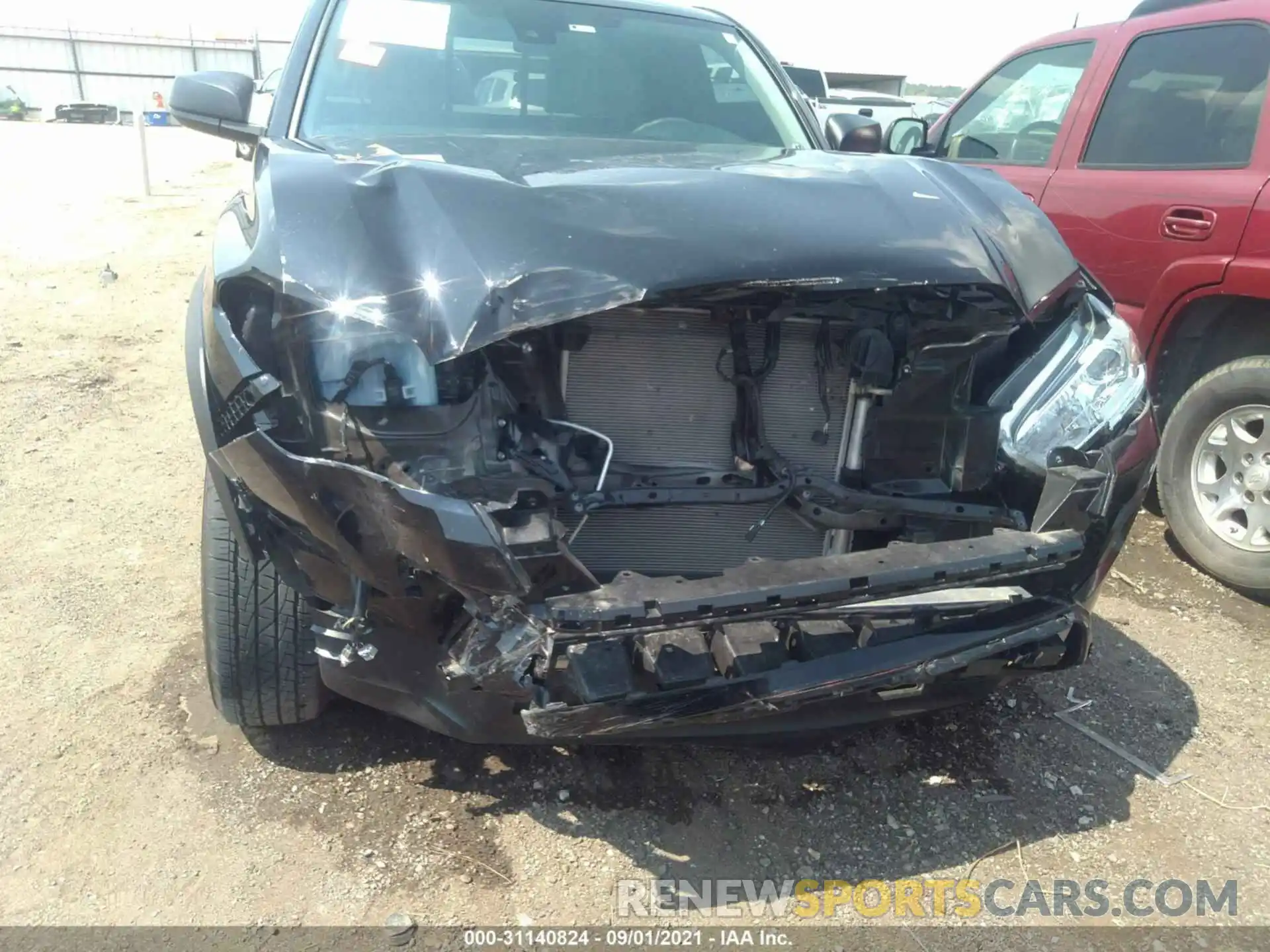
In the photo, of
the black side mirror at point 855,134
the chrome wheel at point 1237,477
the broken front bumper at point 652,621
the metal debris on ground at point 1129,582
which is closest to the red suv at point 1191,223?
the chrome wheel at point 1237,477

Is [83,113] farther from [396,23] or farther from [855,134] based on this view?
[855,134]

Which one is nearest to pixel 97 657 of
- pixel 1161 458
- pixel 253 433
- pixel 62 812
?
pixel 62 812

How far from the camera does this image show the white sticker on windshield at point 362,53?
286 centimetres

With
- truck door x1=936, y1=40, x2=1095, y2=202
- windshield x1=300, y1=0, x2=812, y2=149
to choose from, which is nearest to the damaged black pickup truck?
windshield x1=300, y1=0, x2=812, y2=149

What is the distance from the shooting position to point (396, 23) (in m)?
2.99

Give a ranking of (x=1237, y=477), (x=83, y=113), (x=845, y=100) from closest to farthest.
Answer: (x=1237, y=477) < (x=845, y=100) < (x=83, y=113)

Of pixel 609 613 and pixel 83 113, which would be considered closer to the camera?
pixel 609 613

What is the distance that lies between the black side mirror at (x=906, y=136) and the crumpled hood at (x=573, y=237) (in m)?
2.07

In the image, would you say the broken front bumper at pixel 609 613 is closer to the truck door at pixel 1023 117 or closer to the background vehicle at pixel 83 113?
the truck door at pixel 1023 117

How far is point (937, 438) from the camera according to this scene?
228cm

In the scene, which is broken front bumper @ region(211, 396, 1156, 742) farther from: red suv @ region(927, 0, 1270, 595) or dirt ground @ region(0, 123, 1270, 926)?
red suv @ region(927, 0, 1270, 595)

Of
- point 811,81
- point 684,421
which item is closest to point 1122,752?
point 684,421

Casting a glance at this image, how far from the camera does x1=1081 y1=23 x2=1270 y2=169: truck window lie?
3.41 metres

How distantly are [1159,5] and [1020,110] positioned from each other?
0.69 meters
